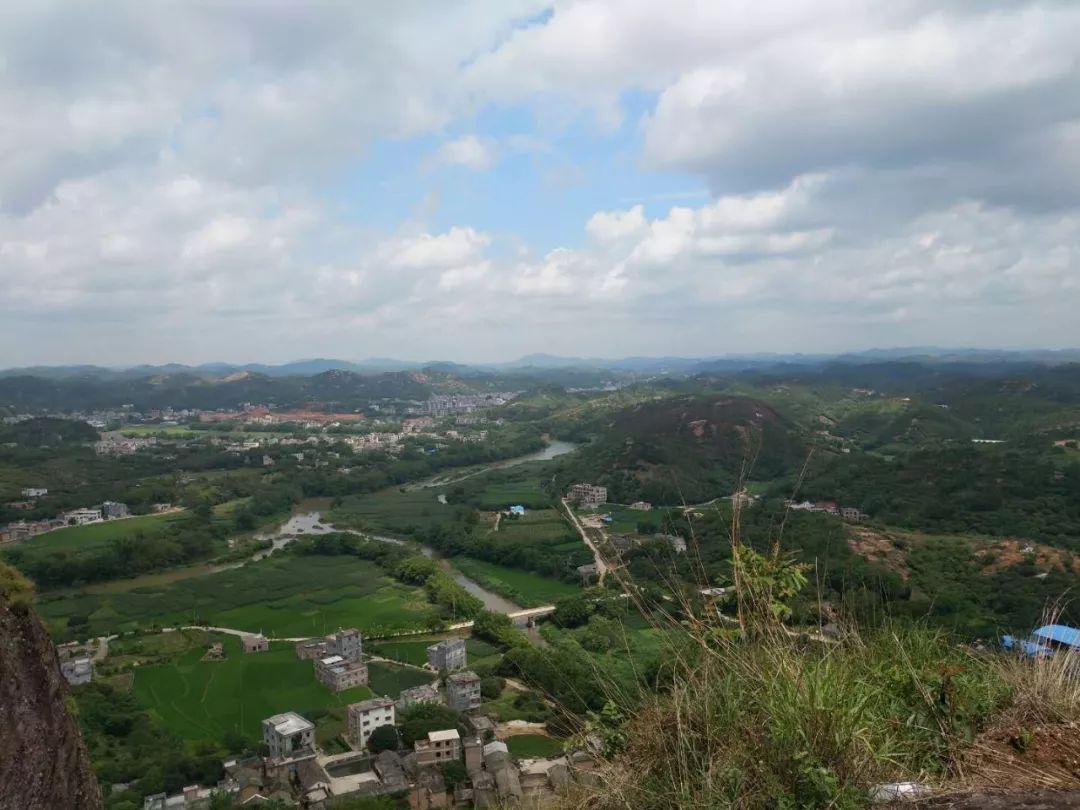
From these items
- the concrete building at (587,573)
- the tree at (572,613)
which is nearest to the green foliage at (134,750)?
the tree at (572,613)

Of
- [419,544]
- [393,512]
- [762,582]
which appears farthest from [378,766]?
[393,512]

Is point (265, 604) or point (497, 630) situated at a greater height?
point (497, 630)

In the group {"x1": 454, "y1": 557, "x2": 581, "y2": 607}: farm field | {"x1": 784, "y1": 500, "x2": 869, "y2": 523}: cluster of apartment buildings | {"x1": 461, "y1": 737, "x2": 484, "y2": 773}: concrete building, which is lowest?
{"x1": 454, "y1": 557, "x2": 581, "y2": 607}: farm field

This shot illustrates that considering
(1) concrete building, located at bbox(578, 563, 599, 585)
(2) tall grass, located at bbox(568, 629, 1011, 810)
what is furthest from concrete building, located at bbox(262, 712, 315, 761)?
(1) concrete building, located at bbox(578, 563, 599, 585)

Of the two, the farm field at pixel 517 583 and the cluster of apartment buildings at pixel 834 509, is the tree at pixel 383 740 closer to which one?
the farm field at pixel 517 583

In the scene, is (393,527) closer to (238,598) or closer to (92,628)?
(238,598)

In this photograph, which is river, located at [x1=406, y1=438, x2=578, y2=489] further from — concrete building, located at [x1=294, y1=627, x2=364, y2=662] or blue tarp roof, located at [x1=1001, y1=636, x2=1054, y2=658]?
blue tarp roof, located at [x1=1001, y1=636, x2=1054, y2=658]

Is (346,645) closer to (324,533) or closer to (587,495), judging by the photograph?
(324,533)
